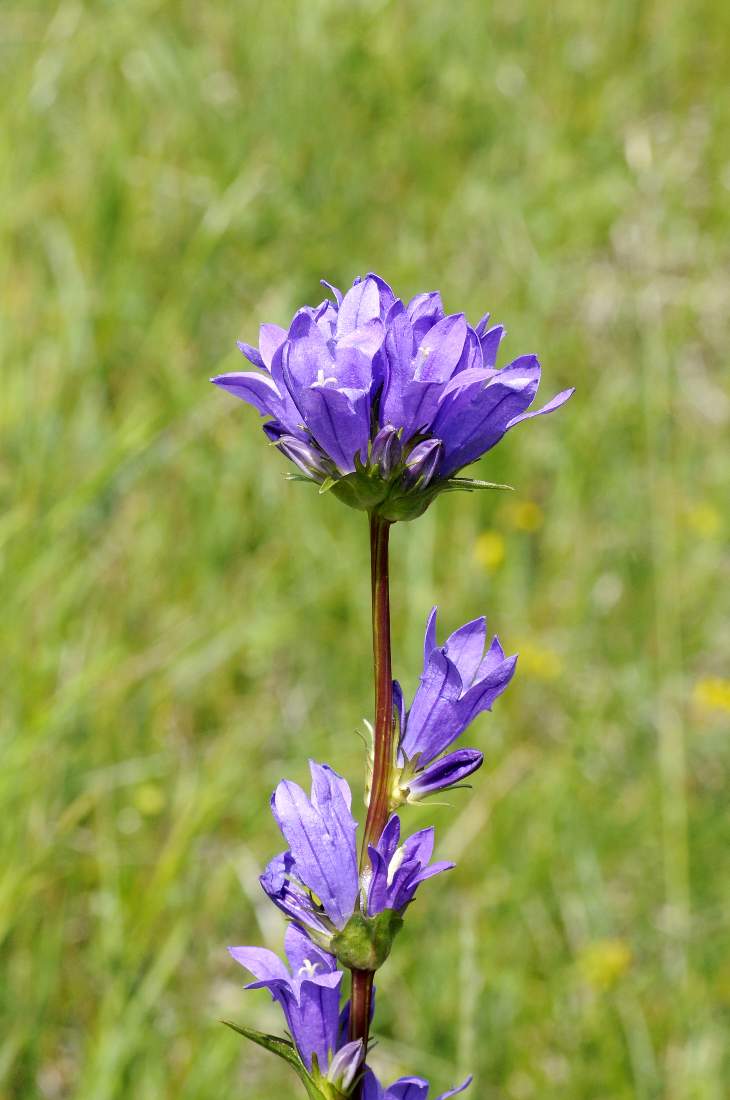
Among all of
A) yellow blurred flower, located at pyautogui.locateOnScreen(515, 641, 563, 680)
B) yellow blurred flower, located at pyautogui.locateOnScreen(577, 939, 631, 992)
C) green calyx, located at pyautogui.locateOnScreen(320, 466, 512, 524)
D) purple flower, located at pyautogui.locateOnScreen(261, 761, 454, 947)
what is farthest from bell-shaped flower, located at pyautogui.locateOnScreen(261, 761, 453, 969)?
yellow blurred flower, located at pyautogui.locateOnScreen(515, 641, 563, 680)

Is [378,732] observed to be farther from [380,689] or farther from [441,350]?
[441,350]

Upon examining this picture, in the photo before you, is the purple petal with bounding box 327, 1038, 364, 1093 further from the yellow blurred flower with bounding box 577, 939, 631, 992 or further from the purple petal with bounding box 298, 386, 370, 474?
the yellow blurred flower with bounding box 577, 939, 631, 992

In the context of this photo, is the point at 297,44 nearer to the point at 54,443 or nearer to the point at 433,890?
the point at 54,443

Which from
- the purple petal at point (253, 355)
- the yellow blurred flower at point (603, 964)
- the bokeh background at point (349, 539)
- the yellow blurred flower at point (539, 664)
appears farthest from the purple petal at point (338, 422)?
the yellow blurred flower at point (539, 664)

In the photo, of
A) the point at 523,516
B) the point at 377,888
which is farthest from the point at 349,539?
the point at 377,888

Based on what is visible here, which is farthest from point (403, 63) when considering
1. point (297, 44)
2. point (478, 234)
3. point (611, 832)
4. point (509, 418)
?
point (509, 418)

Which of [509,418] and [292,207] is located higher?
[292,207]
